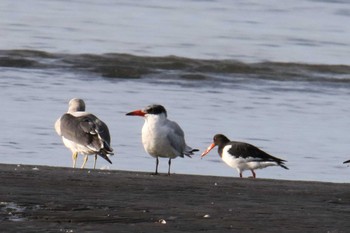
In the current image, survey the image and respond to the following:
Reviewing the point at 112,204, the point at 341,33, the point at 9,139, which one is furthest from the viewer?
the point at 341,33

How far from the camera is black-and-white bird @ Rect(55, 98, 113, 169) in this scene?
1112 cm

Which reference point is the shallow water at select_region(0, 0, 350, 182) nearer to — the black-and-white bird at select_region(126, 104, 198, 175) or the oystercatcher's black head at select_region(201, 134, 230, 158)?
the oystercatcher's black head at select_region(201, 134, 230, 158)

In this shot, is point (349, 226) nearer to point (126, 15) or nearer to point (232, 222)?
point (232, 222)

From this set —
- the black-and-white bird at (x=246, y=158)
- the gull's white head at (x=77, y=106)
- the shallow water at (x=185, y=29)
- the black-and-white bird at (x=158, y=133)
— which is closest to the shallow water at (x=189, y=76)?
the shallow water at (x=185, y=29)

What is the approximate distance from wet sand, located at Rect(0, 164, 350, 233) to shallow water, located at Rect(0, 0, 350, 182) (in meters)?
3.10

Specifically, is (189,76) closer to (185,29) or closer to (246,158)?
(185,29)

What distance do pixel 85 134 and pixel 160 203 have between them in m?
3.56

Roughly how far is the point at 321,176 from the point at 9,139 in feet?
11.5

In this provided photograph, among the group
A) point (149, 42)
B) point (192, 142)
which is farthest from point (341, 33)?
point (192, 142)

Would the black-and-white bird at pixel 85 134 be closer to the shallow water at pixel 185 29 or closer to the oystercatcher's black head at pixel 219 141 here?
the oystercatcher's black head at pixel 219 141

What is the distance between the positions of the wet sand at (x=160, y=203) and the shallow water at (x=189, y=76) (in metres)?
3.10

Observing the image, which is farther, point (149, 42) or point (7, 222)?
point (149, 42)

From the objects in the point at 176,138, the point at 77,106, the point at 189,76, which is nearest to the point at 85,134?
the point at 176,138

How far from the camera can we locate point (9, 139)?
13094 mm
